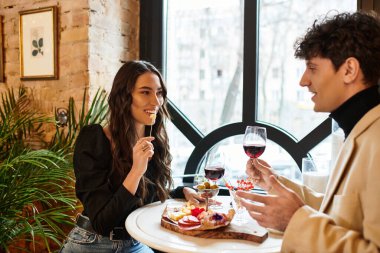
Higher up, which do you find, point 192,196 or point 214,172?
point 214,172

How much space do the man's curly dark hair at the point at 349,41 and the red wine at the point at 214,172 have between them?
0.68 meters

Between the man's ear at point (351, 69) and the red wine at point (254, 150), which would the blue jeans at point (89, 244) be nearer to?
the red wine at point (254, 150)

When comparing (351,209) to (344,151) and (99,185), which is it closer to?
(344,151)

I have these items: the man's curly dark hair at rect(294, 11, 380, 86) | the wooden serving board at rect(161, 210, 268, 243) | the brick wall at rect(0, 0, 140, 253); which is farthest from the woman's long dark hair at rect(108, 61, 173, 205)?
the man's curly dark hair at rect(294, 11, 380, 86)

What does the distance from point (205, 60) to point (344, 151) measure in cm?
188

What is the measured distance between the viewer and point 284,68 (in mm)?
2641

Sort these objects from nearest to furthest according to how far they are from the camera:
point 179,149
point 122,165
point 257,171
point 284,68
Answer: point 257,171 → point 122,165 → point 284,68 → point 179,149

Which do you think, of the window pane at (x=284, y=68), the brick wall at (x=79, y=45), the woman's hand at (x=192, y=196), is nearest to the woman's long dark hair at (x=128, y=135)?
the woman's hand at (x=192, y=196)

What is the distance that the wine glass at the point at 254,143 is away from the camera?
5.75 feet

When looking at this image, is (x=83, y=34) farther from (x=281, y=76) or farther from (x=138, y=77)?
(x=281, y=76)

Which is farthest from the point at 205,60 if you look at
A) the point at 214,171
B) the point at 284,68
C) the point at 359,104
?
the point at 359,104

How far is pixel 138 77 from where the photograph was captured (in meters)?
2.06

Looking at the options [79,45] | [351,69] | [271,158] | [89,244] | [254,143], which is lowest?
[89,244]

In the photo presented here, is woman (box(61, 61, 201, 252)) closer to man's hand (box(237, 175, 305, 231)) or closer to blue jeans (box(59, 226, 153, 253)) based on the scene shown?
blue jeans (box(59, 226, 153, 253))
